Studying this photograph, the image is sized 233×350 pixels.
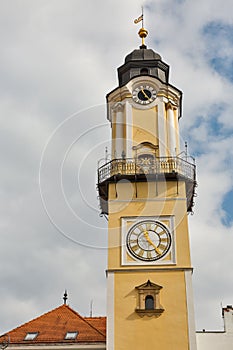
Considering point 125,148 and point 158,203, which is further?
point 125,148

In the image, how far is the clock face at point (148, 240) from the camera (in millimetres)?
24266

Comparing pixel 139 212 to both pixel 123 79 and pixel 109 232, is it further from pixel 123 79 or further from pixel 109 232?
pixel 123 79

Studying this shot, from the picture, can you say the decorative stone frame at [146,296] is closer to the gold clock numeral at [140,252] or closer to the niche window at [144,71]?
the gold clock numeral at [140,252]

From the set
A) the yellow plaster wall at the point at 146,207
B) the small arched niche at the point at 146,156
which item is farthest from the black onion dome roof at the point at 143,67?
the yellow plaster wall at the point at 146,207

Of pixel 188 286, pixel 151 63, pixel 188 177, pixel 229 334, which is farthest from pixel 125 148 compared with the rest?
pixel 229 334

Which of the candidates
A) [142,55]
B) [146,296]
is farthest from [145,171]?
[142,55]

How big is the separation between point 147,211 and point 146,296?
3.68 m

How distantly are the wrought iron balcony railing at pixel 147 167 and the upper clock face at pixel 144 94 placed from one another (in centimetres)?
332

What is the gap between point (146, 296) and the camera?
2330 centimetres

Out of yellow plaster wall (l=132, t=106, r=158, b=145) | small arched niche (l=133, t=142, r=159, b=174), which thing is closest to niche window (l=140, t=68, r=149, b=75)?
yellow plaster wall (l=132, t=106, r=158, b=145)

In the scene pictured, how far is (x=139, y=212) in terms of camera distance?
25141 millimetres

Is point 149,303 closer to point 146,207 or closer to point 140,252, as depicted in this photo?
point 140,252

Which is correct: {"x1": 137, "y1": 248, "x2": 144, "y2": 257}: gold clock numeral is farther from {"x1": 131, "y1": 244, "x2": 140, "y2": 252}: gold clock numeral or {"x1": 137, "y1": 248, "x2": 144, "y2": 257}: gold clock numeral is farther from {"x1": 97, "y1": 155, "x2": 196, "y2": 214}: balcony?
{"x1": 97, "y1": 155, "x2": 196, "y2": 214}: balcony

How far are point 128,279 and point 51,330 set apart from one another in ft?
13.5
